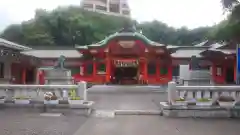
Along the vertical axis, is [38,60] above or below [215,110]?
above

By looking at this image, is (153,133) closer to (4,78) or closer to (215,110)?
(215,110)

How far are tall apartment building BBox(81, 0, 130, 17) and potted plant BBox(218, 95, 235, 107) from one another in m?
97.7

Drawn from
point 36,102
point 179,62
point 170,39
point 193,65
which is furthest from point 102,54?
point 170,39

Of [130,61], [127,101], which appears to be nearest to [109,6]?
[130,61]

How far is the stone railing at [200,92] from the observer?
463 inches

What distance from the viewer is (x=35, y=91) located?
12.5 meters

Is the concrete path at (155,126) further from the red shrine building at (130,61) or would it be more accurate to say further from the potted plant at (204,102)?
the red shrine building at (130,61)

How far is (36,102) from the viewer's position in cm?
1225

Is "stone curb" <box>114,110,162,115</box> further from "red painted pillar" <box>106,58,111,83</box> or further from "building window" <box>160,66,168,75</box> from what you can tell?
"building window" <box>160,66,168,75</box>

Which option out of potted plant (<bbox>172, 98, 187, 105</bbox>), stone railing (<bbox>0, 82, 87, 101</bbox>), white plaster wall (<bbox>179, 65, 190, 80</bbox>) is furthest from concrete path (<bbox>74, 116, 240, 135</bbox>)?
white plaster wall (<bbox>179, 65, 190, 80</bbox>)

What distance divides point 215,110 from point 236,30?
134 inches

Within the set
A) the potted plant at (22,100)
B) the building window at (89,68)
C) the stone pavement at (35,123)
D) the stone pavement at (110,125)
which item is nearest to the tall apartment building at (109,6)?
the building window at (89,68)

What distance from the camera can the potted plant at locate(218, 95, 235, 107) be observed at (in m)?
11.6

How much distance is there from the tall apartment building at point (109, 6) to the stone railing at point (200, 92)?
320 ft
